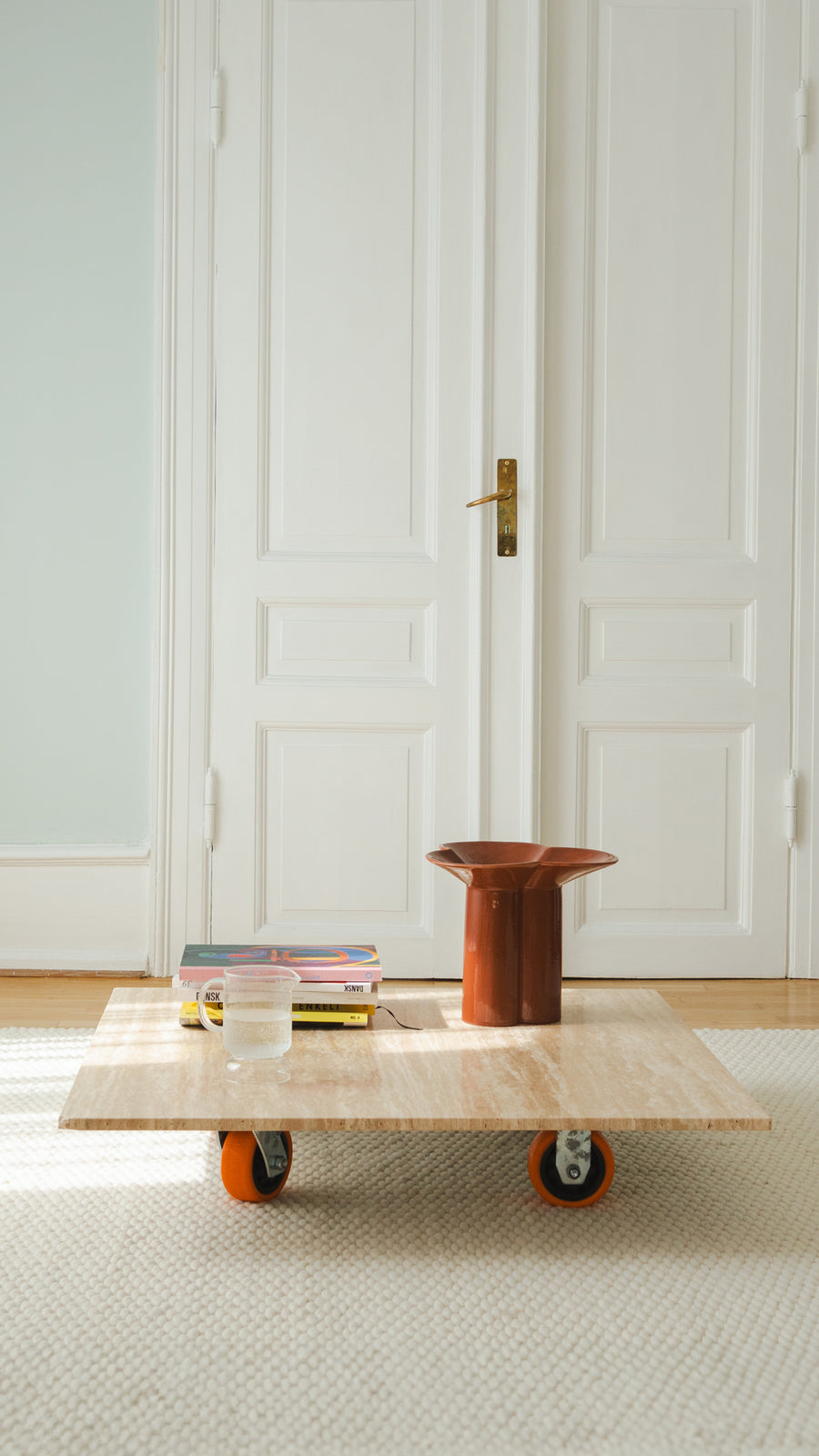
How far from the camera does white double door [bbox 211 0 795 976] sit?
2.55m

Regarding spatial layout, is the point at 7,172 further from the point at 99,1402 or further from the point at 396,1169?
the point at 99,1402

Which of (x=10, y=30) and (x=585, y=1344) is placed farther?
(x=10, y=30)

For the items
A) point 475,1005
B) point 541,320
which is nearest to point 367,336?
point 541,320

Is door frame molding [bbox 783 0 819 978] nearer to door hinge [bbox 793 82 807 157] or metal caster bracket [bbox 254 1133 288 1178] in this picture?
door hinge [bbox 793 82 807 157]

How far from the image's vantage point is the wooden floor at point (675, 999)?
2240 mm

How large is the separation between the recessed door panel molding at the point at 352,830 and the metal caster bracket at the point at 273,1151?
121cm

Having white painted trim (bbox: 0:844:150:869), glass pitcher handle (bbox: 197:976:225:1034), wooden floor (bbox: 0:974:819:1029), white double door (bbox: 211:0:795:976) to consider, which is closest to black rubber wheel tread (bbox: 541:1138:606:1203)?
glass pitcher handle (bbox: 197:976:225:1034)

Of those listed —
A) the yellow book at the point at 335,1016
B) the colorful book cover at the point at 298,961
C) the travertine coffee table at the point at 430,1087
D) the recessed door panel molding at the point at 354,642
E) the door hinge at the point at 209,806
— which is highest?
Result: the recessed door panel molding at the point at 354,642

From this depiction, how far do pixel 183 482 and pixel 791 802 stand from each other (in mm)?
1547


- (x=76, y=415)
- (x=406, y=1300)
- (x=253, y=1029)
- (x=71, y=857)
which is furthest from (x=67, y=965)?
(x=406, y=1300)

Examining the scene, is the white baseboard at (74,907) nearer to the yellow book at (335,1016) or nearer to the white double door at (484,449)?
the white double door at (484,449)

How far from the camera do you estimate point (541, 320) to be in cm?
254

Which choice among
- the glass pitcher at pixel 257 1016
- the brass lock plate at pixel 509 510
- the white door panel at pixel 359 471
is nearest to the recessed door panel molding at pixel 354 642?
the white door panel at pixel 359 471

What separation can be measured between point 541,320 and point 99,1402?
2.23 metres
